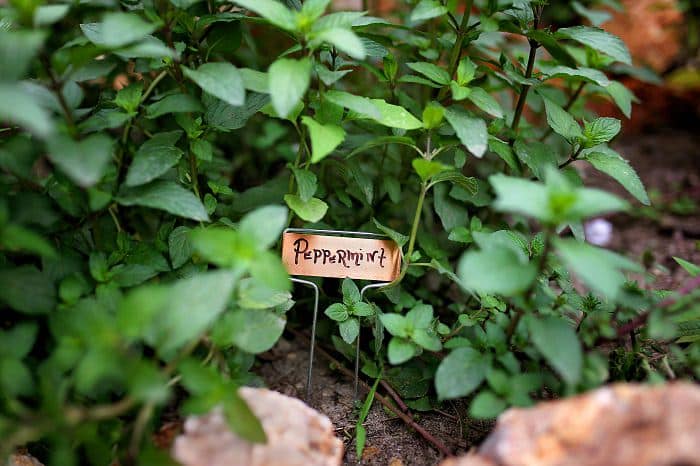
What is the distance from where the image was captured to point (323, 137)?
1.01 metres

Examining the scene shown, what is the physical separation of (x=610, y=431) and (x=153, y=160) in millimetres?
832

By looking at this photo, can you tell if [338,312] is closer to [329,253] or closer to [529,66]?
[329,253]

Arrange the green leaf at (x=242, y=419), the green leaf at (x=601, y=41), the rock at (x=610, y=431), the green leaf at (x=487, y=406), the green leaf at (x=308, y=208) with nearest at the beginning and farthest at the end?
the rock at (x=610, y=431), the green leaf at (x=242, y=419), the green leaf at (x=487, y=406), the green leaf at (x=308, y=208), the green leaf at (x=601, y=41)

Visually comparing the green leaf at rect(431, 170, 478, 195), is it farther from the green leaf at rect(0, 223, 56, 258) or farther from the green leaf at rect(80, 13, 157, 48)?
the green leaf at rect(0, 223, 56, 258)

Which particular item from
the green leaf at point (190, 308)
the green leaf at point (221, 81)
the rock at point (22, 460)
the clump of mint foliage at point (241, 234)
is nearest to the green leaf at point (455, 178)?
the clump of mint foliage at point (241, 234)

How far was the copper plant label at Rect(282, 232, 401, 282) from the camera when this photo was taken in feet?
3.87

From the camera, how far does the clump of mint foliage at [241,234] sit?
81 cm

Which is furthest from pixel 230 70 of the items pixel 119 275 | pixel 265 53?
pixel 265 53

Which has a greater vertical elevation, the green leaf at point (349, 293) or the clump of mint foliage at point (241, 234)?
the clump of mint foliage at point (241, 234)

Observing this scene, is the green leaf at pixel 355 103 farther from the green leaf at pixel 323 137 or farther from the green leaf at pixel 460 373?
the green leaf at pixel 460 373

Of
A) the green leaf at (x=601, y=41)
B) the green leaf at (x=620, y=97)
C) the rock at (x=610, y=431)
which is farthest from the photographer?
the green leaf at (x=620, y=97)

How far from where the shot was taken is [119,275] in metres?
1.05

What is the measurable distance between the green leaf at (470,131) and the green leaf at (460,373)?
0.36 meters

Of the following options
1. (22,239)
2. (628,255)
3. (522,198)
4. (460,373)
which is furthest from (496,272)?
(628,255)
